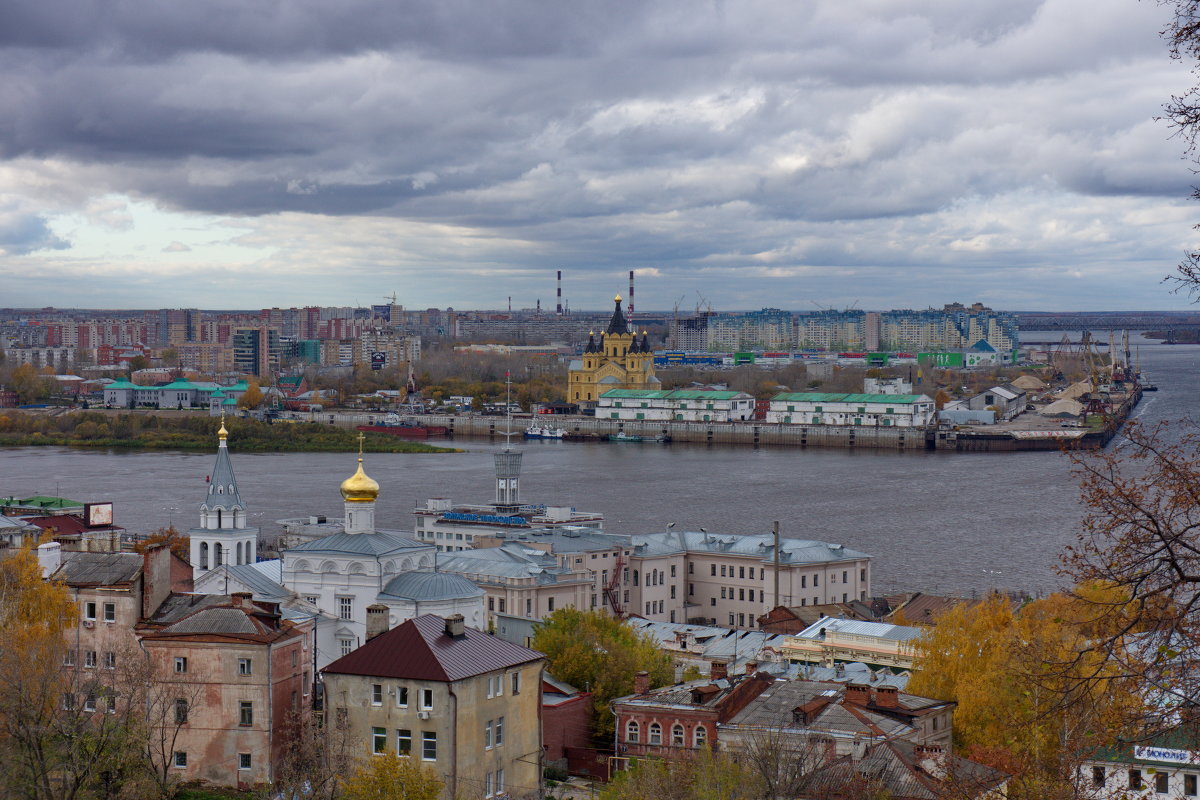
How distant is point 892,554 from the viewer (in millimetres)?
20328

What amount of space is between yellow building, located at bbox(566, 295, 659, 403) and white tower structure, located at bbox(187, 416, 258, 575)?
42.3m

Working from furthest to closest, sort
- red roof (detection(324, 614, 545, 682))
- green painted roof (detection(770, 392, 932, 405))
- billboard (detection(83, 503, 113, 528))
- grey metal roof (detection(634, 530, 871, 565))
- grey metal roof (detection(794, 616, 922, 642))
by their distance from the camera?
1. green painted roof (detection(770, 392, 932, 405))
2. billboard (detection(83, 503, 113, 528))
3. grey metal roof (detection(634, 530, 871, 565))
4. grey metal roof (detection(794, 616, 922, 642))
5. red roof (detection(324, 614, 545, 682))

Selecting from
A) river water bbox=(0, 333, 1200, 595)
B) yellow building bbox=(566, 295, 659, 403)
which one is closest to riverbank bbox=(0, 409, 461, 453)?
river water bbox=(0, 333, 1200, 595)

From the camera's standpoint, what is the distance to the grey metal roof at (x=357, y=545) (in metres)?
12.0

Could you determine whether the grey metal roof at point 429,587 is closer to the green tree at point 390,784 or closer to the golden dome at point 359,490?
the golden dome at point 359,490

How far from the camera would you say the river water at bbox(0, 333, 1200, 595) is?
20.7 meters

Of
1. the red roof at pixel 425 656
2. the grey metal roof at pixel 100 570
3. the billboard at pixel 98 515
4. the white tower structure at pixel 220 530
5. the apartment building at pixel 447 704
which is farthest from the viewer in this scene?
the billboard at pixel 98 515

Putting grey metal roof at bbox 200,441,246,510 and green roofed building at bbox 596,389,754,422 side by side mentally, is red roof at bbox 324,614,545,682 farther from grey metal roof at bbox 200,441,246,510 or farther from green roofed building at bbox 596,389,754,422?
green roofed building at bbox 596,389,754,422

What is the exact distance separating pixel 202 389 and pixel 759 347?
66.9 metres

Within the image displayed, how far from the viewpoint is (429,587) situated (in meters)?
11.5

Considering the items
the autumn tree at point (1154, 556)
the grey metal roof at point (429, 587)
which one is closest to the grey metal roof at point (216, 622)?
the grey metal roof at point (429, 587)

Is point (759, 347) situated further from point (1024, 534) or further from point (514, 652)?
point (514, 652)

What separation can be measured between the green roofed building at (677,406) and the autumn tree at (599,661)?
3963 centimetres

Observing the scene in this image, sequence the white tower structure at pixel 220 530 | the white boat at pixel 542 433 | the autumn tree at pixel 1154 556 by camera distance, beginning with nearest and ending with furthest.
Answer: the autumn tree at pixel 1154 556
the white tower structure at pixel 220 530
the white boat at pixel 542 433
